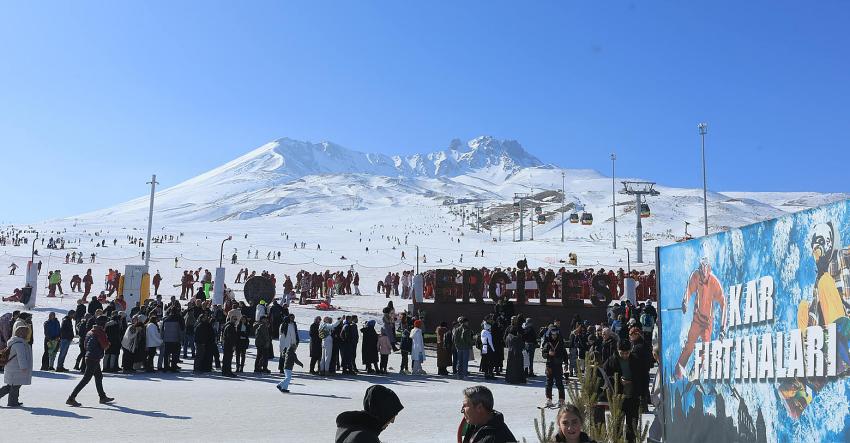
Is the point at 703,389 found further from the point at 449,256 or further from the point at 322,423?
the point at 449,256

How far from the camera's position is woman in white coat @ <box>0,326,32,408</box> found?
380 inches

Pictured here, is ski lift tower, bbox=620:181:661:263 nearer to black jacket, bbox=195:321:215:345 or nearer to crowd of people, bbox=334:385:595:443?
black jacket, bbox=195:321:215:345

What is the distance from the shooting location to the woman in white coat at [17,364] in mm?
9656

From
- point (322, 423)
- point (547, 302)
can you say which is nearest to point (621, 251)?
point (547, 302)

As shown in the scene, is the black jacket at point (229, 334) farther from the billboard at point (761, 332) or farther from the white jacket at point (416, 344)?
the billboard at point (761, 332)

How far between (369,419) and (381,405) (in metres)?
0.09

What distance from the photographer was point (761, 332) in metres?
4.52

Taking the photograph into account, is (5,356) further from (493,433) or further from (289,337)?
(493,433)

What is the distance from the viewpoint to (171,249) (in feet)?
193

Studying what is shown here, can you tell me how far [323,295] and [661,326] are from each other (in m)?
29.6

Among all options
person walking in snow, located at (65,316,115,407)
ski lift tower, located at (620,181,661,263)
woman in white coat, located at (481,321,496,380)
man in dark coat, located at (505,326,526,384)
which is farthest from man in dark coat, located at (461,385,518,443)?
ski lift tower, located at (620,181,661,263)

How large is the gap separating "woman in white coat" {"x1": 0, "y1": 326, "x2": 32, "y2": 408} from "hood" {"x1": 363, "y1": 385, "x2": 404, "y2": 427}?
850 centimetres

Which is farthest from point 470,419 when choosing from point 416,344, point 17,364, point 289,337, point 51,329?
point 51,329

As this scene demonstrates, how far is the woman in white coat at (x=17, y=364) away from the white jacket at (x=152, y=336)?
4.20 m
